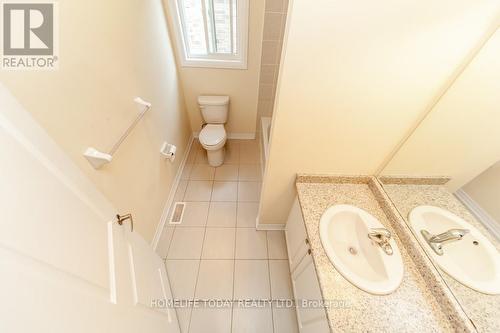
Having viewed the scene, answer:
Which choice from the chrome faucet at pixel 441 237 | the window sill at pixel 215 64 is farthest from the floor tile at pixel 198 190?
the chrome faucet at pixel 441 237

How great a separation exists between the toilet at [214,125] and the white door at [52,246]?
150 centimetres

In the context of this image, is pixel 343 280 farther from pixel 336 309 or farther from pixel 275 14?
pixel 275 14

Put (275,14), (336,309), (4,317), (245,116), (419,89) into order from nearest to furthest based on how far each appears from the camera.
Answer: (4,317), (336,309), (419,89), (275,14), (245,116)

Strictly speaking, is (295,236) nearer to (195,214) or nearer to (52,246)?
(195,214)

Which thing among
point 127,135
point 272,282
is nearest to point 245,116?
point 127,135

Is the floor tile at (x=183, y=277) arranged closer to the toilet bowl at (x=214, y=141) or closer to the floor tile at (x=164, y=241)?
the floor tile at (x=164, y=241)

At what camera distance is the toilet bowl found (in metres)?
2.21

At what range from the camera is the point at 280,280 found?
152 centimetres

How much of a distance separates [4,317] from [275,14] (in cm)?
246

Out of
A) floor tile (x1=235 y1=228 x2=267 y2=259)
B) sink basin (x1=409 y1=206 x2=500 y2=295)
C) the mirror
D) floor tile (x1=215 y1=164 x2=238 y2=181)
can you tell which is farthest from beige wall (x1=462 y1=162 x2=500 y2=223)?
floor tile (x1=215 y1=164 x2=238 y2=181)

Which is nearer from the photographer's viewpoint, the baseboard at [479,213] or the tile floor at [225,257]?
the baseboard at [479,213]

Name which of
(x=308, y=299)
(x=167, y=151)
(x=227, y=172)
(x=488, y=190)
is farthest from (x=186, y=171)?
(x=488, y=190)

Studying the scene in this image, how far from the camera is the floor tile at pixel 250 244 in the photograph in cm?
166

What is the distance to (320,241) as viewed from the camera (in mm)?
985
